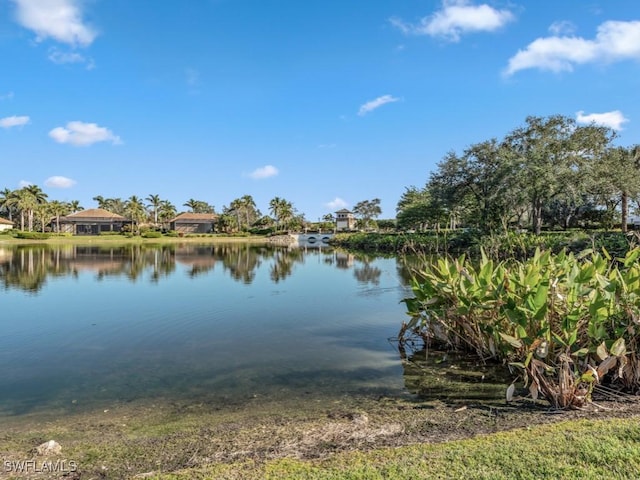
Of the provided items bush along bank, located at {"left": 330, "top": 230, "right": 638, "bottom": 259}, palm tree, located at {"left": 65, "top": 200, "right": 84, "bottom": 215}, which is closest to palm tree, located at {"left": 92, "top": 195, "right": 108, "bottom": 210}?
palm tree, located at {"left": 65, "top": 200, "right": 84, "bottom": 215}

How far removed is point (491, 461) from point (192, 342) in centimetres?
759

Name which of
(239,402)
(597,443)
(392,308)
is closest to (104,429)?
(239,402)

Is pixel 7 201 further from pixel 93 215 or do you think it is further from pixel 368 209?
pixel 368 209

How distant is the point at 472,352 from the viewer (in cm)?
810

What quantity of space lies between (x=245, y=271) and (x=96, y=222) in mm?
63533

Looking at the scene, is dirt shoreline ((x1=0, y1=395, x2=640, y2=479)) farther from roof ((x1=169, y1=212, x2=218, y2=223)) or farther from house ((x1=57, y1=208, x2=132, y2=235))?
roof ((x1=169, y1=212, x2=218, y2=223))

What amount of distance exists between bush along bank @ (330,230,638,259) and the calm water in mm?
2341

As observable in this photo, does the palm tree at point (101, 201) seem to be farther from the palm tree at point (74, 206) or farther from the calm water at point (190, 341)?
the calm water at point (190, 341)

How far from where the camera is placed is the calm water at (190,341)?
6828 millimetres

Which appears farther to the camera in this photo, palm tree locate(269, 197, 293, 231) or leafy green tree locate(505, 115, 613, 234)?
palm tree locate(269, 197, 293, 231)

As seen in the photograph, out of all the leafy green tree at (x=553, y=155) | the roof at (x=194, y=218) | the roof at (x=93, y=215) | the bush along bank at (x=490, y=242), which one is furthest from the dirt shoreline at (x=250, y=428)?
the roof at (x=194, y=218)

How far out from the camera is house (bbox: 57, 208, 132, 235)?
7756cm

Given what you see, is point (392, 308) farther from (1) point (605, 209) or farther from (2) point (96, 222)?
(2) point (96, 222)

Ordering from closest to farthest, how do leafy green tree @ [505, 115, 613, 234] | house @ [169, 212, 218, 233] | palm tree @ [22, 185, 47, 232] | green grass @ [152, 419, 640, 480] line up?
green grass @ [152, 419, 640, 480] → leafy green tree @ [505, 115, 613, 234] → palm tree @ [22, 185, 47, 232] → house @ [169, 212, 218, 233]
